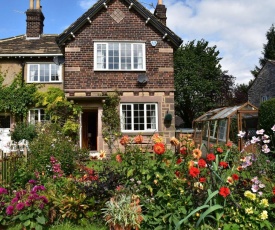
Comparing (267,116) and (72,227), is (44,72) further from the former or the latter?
(72,227)

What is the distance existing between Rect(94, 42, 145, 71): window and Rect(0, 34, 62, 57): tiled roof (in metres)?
4.14

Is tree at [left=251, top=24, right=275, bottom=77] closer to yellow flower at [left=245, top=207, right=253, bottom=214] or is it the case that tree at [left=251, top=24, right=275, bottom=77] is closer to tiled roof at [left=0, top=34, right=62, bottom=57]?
tiled roof at [left=0, top=34, right=62, bottom=57]

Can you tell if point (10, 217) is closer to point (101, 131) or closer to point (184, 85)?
point (101, 131)

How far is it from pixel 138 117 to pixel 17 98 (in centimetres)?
728

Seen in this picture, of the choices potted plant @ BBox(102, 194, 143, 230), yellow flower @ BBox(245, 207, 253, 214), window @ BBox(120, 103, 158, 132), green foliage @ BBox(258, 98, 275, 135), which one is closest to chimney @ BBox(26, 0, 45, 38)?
window @ BBox(120, 103, 158, 132)

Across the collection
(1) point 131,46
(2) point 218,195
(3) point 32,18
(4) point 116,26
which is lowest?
(2) point 218,195

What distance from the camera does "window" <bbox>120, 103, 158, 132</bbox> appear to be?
1466cm

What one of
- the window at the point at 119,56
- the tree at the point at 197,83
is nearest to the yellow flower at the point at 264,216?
the window at the point at 119,56

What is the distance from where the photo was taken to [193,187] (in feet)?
14.2

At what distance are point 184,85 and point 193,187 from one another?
102ft

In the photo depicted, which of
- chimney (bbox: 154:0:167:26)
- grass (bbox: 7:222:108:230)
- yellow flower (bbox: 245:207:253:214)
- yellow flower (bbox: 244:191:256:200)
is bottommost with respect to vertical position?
grass (bbox: 7:222:108:230)

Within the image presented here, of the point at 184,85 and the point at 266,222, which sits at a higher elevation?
the point at 184,85

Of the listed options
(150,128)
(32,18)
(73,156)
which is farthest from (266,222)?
(32,18)

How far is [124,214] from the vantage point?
423 cm
